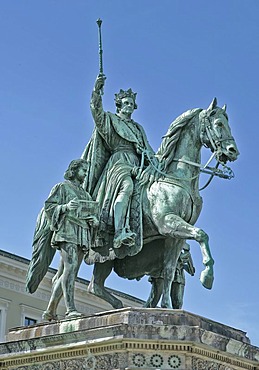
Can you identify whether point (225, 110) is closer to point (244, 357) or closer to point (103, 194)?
point (103, 194)

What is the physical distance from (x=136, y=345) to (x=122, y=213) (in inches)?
117

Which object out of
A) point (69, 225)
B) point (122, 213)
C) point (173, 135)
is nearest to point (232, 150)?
point (173, 135)

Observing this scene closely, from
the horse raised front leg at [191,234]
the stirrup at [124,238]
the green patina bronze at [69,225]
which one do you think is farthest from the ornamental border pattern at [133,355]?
the stirrup at [124,238]

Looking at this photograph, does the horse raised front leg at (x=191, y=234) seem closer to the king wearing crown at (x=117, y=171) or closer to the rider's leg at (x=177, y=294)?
the king wearing crown at (x=117, y=171)

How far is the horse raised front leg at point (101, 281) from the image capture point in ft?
54.2

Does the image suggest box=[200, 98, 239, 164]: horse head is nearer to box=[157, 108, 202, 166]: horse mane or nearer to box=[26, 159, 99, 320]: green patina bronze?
box=[157, 108, 202, 166]: horse mane

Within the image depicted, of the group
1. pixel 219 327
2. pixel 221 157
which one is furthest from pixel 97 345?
pixel 221 157

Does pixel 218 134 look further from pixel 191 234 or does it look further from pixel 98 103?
pixel 98 103

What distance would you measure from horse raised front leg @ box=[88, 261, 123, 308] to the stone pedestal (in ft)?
6.10

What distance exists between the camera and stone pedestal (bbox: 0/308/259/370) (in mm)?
13453

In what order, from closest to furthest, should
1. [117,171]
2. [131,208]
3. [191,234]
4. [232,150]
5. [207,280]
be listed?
[207,280] < [191,234] < [131,208] < [232,150] < [117,171]

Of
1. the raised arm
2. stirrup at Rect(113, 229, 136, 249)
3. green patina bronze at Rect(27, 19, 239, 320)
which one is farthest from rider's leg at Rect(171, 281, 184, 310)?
the raised arm

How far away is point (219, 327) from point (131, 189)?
3.02 m

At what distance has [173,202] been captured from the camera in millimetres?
15820
